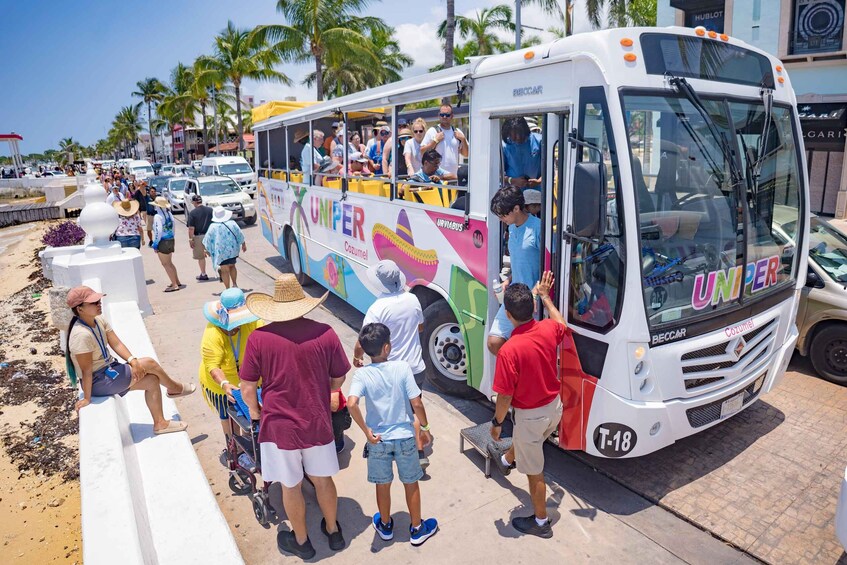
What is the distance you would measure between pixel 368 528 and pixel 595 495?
1719mm

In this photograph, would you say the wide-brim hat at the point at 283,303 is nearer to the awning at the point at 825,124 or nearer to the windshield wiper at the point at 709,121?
the windshield wiper at the point at 709,121

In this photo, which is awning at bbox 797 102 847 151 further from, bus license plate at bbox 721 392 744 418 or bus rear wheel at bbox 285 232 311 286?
bus license plate at bbox 721 392 744 418

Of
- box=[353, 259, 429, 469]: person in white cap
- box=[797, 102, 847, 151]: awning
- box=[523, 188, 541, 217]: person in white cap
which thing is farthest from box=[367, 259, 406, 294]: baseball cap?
box=[797, 102, 847, 151]: awning

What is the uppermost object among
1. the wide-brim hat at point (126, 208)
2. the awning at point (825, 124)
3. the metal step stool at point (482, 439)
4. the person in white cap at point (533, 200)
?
the awning at point (825, 124)

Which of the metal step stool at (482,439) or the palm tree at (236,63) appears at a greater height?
the palm tree at (236,63)

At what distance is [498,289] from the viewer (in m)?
4.79

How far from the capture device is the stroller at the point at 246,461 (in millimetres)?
4160

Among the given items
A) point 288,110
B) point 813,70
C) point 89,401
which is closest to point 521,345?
point 89,401

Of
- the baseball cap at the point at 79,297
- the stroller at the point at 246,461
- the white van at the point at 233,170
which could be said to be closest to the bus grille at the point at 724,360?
the stroller at the point at 246,461

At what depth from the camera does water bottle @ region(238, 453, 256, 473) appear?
14.6ft

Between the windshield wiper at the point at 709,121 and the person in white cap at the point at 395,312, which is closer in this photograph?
the windshield wiper at the point at 709,121

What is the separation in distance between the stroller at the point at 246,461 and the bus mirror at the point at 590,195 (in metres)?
2.61

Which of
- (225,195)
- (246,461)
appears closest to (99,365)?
(246,461)

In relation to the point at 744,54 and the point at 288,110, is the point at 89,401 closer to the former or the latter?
the point at 744,54
